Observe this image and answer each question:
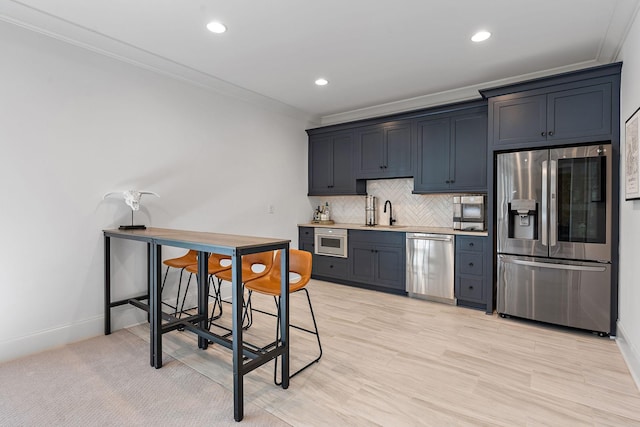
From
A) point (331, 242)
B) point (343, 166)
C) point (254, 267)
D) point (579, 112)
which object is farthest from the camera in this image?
point (343, 166)

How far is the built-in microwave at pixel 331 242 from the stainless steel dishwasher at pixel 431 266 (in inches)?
39.1

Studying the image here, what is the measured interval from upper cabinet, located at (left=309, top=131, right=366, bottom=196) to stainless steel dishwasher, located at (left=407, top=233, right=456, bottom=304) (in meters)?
1.33

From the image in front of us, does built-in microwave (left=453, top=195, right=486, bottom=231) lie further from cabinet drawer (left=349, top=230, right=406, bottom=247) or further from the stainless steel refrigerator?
cabinet drawer (left=349, top=230, right=406, bottom=247)

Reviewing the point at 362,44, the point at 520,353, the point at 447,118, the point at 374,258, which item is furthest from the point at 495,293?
the point at 362,44

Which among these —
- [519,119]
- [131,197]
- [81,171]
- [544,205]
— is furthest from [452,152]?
[81,171]

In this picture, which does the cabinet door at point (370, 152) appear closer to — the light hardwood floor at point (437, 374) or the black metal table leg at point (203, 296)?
the light hardwood floor at point (437, 374)

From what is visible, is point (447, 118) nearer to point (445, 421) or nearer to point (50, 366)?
point (445, 421)

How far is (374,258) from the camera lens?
451cm

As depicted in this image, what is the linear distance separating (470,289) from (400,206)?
155cm

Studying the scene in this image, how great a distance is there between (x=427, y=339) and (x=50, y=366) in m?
3.01

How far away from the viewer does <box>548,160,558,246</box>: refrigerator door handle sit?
123 inches

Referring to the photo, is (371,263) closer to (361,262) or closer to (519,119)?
(361,262)

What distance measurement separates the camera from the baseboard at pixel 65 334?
256 cm

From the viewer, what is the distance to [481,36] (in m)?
2.84
